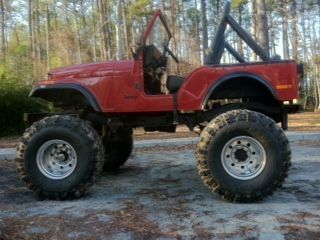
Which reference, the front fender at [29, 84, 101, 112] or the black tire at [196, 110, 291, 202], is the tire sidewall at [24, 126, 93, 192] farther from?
the black tire at [196, 110, 291, 202]

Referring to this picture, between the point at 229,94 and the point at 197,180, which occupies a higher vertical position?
the point at 229,94

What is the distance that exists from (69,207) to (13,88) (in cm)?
1435

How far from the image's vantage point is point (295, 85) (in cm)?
630

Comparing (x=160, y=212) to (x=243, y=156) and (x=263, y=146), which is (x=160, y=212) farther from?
(x=263, y=146)

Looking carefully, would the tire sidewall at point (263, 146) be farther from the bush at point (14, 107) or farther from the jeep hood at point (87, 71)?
the bush at point (14, 107)

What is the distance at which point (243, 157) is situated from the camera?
20.3 ft

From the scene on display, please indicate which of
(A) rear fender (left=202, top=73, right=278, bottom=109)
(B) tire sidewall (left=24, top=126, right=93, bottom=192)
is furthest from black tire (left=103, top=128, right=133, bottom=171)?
(A) rear fender (left=202, top=73, right=278, bottom=109)

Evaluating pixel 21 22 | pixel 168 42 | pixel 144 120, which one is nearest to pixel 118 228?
pixel 144 120

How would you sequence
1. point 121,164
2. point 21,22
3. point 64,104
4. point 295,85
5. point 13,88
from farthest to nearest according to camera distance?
point 21,22, point 13,88, point 121,164, point 64,104, point 295,85

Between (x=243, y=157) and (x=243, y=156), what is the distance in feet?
0.04

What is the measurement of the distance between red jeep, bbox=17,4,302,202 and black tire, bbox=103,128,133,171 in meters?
1.31

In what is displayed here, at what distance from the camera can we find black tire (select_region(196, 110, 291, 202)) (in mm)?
5953

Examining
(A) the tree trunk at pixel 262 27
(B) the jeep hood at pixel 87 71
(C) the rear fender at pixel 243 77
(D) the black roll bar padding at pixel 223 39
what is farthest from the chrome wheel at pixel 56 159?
(A) the tree trunk at pixel 262 27

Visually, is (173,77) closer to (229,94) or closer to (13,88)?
(229,94)
